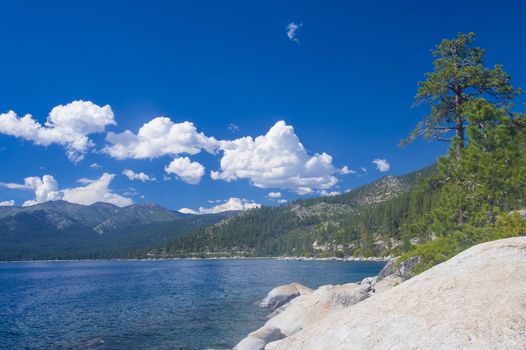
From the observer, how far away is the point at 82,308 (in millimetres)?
55938

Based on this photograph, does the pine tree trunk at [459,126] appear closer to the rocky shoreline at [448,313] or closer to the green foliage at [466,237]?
the green foliage at [466,237]

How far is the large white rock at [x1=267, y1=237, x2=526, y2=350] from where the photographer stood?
9883mm

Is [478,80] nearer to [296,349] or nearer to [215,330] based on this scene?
[296,349]

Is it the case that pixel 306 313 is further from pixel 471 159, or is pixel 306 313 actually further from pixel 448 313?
pixel 448 313

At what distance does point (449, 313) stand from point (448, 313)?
26mm

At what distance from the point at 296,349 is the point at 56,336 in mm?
33788

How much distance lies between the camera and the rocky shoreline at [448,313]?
32.4ft

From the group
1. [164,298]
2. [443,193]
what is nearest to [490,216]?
[443,193]

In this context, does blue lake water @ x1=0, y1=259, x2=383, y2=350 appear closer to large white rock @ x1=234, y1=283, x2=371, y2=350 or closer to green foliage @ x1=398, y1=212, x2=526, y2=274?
large white rock @ x1=234, y1=283, x2=371, y2=350

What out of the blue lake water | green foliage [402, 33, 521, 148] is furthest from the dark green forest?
the blue lake water

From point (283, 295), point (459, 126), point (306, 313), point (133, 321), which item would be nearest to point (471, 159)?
point (459, 126)

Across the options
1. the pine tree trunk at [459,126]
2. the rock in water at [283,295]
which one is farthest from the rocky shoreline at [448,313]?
the rock in water at [283,295]

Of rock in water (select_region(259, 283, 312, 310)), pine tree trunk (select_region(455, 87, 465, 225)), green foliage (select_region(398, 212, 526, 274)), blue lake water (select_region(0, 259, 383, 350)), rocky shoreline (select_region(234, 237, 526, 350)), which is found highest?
pine tree trunk (select_region(455, 87, 465, 225))

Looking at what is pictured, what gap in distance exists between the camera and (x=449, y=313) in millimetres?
10992
